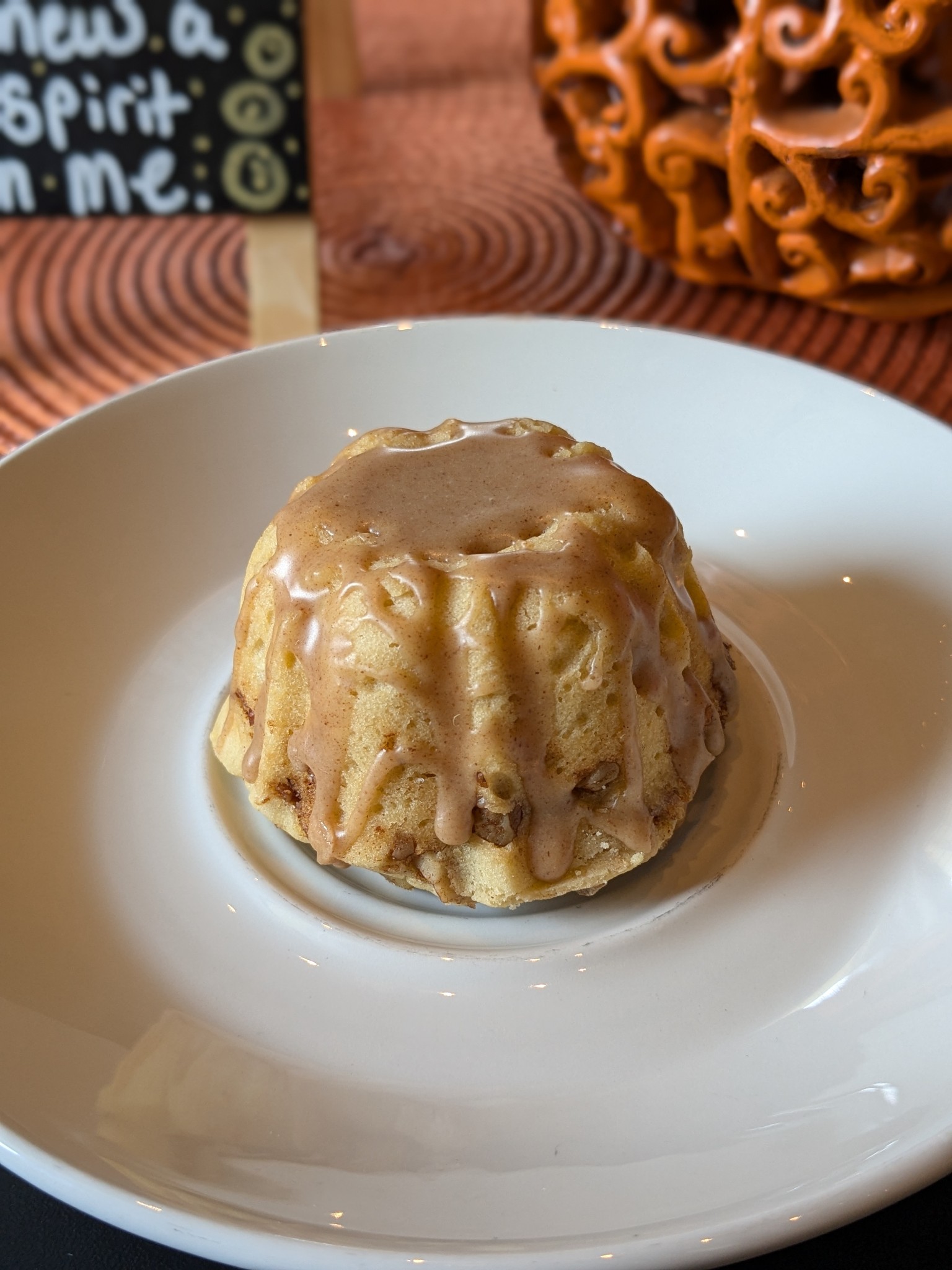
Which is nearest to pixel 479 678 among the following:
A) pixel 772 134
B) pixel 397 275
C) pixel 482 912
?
pixel 482 912

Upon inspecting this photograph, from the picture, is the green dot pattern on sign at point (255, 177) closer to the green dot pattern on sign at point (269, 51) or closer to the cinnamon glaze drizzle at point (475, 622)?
the green dot pattern on sign at point (269, 51)

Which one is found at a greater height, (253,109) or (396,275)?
(253,109)

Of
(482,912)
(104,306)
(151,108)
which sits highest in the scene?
(151,108)

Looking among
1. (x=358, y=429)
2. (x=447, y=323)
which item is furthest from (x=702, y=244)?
(x=358, y=429)

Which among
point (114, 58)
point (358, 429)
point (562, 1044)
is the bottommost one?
point (562, 1044)

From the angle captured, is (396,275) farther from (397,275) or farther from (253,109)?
(253,109)

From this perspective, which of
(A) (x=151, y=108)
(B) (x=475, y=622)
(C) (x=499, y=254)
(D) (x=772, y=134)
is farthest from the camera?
(C) (x=499, y=254)

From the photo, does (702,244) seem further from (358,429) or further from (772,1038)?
(772,1038)
